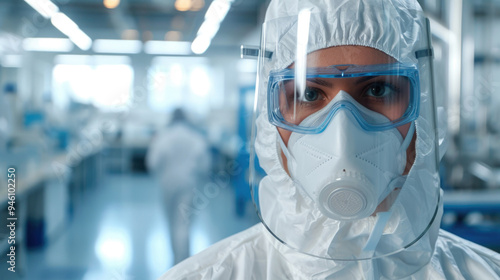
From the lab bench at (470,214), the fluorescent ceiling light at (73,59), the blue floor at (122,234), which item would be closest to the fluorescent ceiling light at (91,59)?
the fluorescent ceiling light at (73,59)

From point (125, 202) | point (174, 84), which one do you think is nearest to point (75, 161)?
point (125, 202)

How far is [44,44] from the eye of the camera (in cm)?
354

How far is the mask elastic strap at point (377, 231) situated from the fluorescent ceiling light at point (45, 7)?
2622mm

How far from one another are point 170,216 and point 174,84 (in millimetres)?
1839

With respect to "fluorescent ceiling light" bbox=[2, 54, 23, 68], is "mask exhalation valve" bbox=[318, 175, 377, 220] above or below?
below

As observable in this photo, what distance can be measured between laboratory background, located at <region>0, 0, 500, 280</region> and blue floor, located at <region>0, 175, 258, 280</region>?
2 cm

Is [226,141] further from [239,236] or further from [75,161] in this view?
[239,236]

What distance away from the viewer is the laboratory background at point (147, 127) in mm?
3166

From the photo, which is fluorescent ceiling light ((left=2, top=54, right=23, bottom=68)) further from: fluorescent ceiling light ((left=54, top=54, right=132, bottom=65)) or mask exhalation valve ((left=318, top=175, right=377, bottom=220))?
mask exhalation valve ((left=318, top=175, right=377, bottom=220))

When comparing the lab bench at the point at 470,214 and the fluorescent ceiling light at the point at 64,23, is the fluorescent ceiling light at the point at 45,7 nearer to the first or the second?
the fluorescent ceiling light at the point at 64,23

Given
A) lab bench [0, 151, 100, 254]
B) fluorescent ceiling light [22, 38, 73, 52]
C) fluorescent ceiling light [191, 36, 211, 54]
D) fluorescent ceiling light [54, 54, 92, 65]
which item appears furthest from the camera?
fluorescent ceiling light [191, 36, 211, 54]

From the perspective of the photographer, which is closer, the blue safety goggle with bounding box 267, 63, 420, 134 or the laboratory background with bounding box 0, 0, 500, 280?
the blue safety goggle with bounding box 267, 63, 420, 134

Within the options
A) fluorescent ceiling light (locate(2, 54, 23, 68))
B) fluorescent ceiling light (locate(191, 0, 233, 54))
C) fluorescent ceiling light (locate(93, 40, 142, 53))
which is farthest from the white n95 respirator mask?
fluorescent ceiling light (locate(93, 40, 142, 53))

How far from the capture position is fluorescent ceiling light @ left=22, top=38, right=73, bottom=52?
3.43 m
